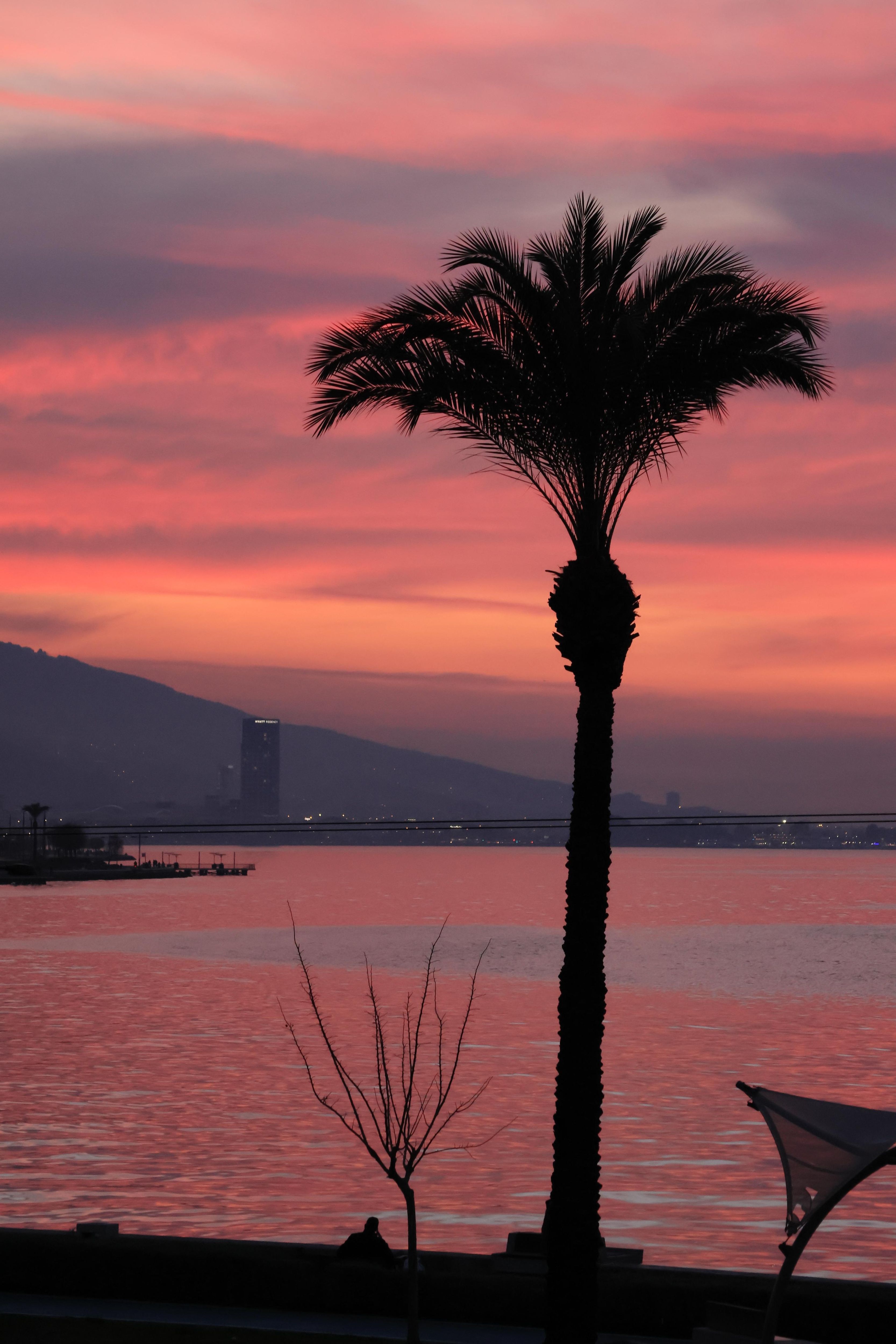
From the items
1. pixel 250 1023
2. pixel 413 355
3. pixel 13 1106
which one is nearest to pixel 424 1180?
pixel 13 1106

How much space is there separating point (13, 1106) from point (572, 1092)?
33.9 metres

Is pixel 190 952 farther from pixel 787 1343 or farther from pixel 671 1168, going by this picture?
pixel 787 1343

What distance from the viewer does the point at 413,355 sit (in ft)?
56.5

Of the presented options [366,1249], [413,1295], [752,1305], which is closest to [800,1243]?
[752,1305]

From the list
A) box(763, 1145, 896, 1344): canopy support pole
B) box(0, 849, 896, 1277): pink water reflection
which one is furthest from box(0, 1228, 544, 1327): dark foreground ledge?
box(0, 849, 896, 1277): pink water reflection

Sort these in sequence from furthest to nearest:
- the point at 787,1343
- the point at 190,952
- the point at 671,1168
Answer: the point at 190,952 → the point at 671,1168 → the point at 787,1343

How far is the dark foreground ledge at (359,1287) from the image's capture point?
14984mm

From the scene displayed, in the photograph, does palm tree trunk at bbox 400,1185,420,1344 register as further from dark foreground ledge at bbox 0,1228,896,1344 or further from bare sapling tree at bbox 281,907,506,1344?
dark foreground ledge at bbox 0,1228,896,1344

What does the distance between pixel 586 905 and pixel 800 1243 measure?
145 inches

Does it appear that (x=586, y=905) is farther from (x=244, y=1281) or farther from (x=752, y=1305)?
(x=244, y=1281)

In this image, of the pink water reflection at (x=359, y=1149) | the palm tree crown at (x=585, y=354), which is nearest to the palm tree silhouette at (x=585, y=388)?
the palm tree crown at (x=585, y=354)

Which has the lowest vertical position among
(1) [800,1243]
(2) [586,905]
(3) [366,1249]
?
(3) [366,1249]

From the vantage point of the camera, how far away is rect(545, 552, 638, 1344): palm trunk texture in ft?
50.3

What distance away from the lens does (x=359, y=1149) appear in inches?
1556
